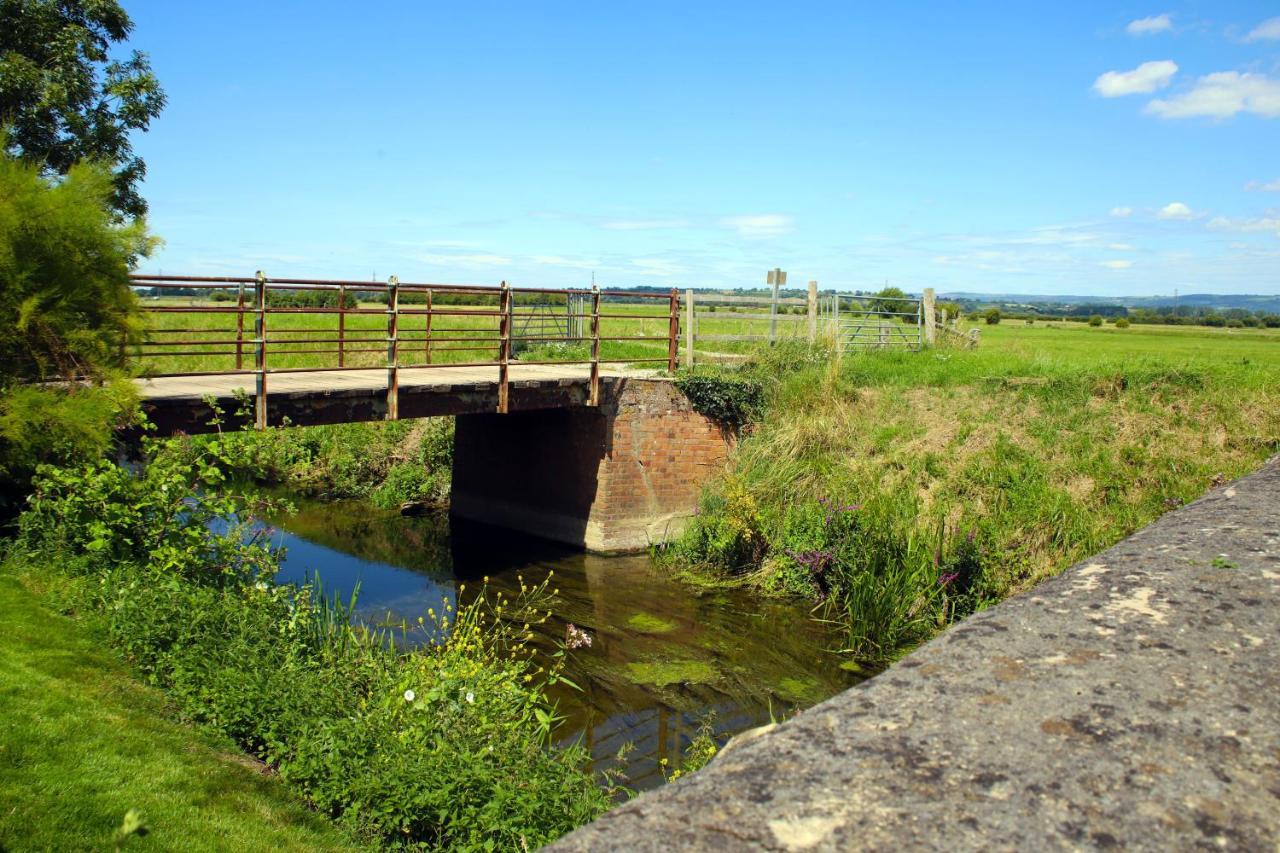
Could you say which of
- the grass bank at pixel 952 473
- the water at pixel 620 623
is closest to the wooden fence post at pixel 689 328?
the grass bank at pixel 952 473

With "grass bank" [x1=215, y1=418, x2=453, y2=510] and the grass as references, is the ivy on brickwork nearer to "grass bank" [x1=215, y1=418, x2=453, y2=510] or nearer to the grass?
"grass bank" [x1=215, y1=418, x2=453, y2=510]

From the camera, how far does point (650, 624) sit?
1257cm

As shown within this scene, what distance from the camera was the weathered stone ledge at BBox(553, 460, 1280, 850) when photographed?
5.39ft

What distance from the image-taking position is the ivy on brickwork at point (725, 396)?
654 inches

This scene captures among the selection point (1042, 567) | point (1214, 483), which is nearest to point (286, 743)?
point (1042, 567)

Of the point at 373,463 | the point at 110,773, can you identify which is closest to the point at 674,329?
the point at 373,463

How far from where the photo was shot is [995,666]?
2.22 metres

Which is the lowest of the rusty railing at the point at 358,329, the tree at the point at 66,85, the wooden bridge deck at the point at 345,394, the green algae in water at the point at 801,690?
the green algae in water at the point at 801,690

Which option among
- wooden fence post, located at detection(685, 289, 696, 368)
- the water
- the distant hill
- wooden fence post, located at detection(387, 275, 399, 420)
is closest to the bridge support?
the water

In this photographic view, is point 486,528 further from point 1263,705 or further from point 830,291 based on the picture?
point 1263,705

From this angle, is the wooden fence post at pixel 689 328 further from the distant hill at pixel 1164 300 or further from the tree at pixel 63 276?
the distant hill at pixel 1164 300

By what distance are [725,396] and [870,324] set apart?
25.9 feet

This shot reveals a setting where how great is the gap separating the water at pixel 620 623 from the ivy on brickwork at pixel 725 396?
2834mm

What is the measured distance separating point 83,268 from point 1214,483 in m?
12.5
